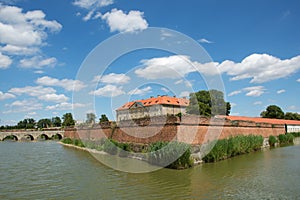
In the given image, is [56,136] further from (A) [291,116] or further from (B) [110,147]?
A: (A) [291,116]

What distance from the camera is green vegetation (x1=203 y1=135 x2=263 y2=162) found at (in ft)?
49.5

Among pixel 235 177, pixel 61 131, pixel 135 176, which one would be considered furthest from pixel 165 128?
pixel 61 131

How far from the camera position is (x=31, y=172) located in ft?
43.6

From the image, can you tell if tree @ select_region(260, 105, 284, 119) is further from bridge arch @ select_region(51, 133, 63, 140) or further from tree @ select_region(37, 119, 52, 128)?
tree @ select_region(37, 119, 52, 128)

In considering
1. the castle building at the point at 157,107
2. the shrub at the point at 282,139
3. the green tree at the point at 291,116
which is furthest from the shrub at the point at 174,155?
the green tree at the point at 291,116

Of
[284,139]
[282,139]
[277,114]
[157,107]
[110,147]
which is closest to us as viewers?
[110,147]

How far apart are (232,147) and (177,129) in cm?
489

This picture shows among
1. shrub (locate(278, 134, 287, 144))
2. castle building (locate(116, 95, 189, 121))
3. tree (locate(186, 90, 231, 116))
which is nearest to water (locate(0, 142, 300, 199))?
shrub (locate(278, 134, 287, 144))

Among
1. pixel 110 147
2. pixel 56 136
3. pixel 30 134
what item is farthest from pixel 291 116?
pixel 30 134

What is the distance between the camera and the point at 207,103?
38.7m

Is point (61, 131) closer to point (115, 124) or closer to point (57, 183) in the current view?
point (115, 124)

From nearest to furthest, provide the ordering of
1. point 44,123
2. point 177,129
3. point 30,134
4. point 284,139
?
point 177,129 < point 284,139 < point 30,134 < point 44,123

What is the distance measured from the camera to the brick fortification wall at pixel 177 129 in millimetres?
15367

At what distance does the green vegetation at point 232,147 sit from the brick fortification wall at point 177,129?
1.00 meters
